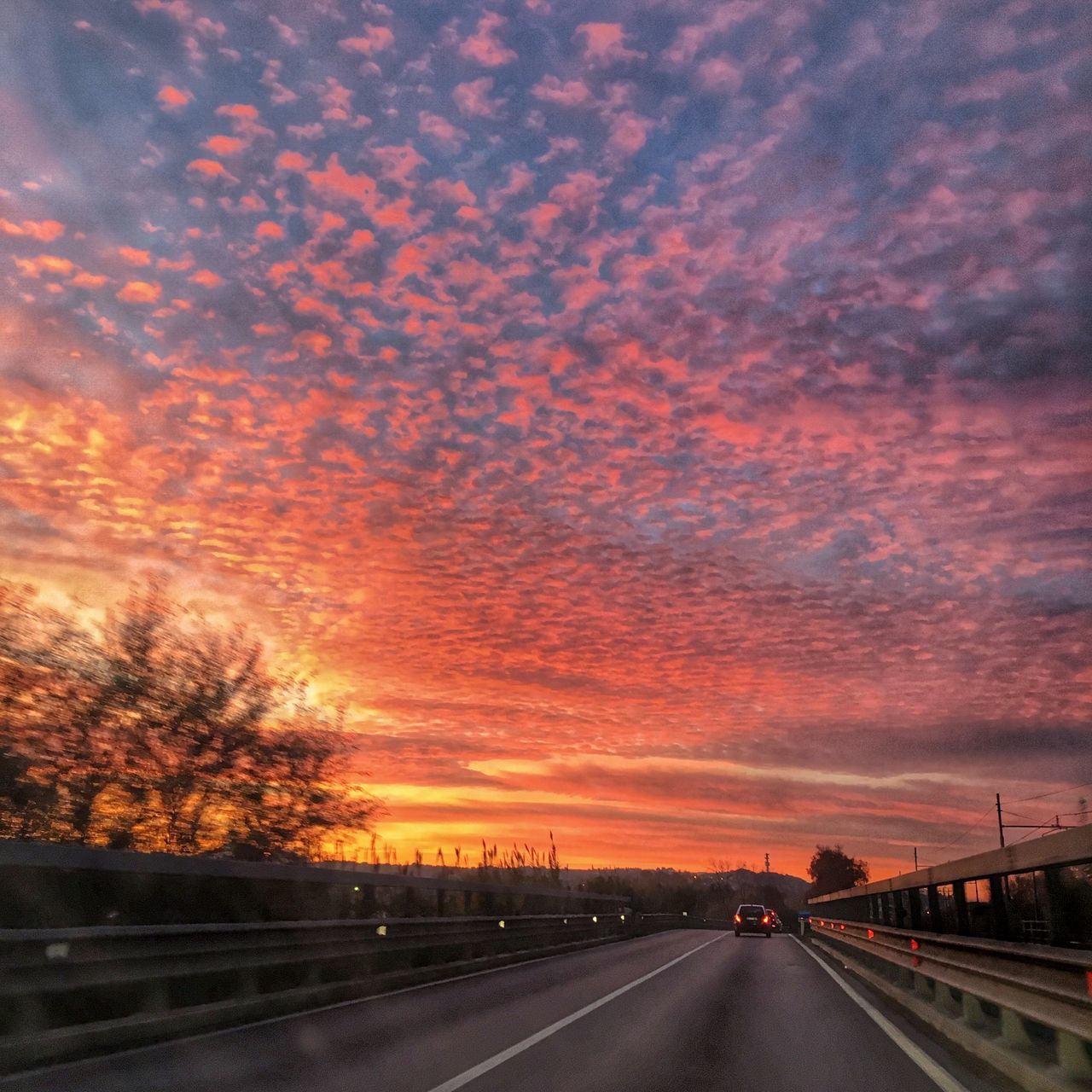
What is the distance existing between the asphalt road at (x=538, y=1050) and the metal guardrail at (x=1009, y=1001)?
2.05ft

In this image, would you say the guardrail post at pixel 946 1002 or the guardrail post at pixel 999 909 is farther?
the guardrail post at pixel 946 1002

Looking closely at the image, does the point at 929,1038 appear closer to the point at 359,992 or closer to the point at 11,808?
the point at 359,992

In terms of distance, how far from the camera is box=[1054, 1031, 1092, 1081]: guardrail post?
8641mm

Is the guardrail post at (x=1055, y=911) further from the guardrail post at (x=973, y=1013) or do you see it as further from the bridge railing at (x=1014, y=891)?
the guardrail post at (x=973, y=1013)

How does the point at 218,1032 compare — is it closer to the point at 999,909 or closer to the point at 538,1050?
the point at 538,1050

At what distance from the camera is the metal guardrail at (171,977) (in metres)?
9.48

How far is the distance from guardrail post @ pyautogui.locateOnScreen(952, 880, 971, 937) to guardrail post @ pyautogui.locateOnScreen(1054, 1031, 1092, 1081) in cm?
787

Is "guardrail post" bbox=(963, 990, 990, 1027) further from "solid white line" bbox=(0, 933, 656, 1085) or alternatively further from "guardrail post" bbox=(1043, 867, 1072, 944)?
"solid white line" bbox=(0, 933, 656, 1085)

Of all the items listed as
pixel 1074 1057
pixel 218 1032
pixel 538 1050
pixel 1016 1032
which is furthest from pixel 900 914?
pixel 218 1032

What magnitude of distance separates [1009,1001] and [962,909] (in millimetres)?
6424

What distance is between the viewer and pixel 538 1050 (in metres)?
11.8

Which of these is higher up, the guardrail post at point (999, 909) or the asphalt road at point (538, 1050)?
the guardrail post at point (999, 909)

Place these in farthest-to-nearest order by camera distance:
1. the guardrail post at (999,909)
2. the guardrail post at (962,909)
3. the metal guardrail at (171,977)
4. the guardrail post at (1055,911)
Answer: the guardrail post at (962,909)
the guardrail post at (999,909)
the guardrail post at (1055,911)
the metal guardrail at (171,977)

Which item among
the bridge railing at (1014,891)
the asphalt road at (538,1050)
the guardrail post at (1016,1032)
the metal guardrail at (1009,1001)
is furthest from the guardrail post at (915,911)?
the guardrail post at (1016,1032)
